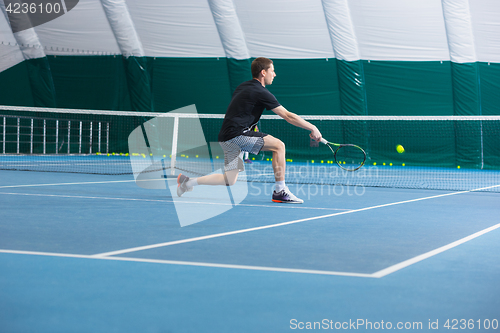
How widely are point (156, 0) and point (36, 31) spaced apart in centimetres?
475

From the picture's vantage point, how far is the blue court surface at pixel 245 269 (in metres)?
2.20

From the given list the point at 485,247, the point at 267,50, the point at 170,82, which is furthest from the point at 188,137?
the point at 485,247

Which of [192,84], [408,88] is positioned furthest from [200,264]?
[192,84]

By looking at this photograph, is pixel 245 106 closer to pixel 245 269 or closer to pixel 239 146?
pixel 239 146

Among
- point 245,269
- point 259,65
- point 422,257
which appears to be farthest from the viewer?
point 259,65

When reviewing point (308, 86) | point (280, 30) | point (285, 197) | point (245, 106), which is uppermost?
point (280, 30)

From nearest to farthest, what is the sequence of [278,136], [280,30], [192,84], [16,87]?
[280,30]
[278,136]
[192,84]
[16,87]

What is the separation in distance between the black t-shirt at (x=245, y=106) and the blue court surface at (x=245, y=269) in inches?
A: 33.0

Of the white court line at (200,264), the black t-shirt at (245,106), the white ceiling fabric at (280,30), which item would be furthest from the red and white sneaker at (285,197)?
the white ceiling fabric at (280,30)

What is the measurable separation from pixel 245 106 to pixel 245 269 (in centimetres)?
355

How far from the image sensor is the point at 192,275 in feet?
9.45

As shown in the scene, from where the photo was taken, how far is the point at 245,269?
120 inches

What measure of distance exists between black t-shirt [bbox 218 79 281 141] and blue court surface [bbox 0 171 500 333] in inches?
33.0

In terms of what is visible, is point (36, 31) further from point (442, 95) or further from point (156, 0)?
point (442, 95)
